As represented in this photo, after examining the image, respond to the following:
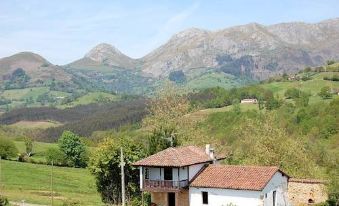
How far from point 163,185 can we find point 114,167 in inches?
367

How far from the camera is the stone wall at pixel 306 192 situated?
52656 mm

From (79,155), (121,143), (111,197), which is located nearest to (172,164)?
(121,143)

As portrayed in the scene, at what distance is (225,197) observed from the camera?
49.5m

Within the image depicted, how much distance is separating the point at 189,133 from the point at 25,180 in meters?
35.2

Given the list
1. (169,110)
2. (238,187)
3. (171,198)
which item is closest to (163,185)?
(171,198)

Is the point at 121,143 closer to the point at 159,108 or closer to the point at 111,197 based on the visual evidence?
the point at 111,197

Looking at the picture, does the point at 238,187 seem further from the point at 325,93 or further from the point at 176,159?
the point at 325,93

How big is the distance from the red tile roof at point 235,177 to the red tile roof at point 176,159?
6.13 ft

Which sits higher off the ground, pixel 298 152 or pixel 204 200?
pixel 298 152

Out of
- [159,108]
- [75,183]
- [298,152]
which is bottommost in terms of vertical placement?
[75,183]

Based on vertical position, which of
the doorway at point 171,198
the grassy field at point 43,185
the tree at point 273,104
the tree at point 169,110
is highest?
the tree at point 273,104

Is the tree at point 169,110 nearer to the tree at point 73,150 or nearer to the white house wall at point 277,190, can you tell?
the white house wall at point 277,190

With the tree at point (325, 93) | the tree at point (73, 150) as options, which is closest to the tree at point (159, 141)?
the tree at point (73, 150)

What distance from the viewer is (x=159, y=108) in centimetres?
7338
